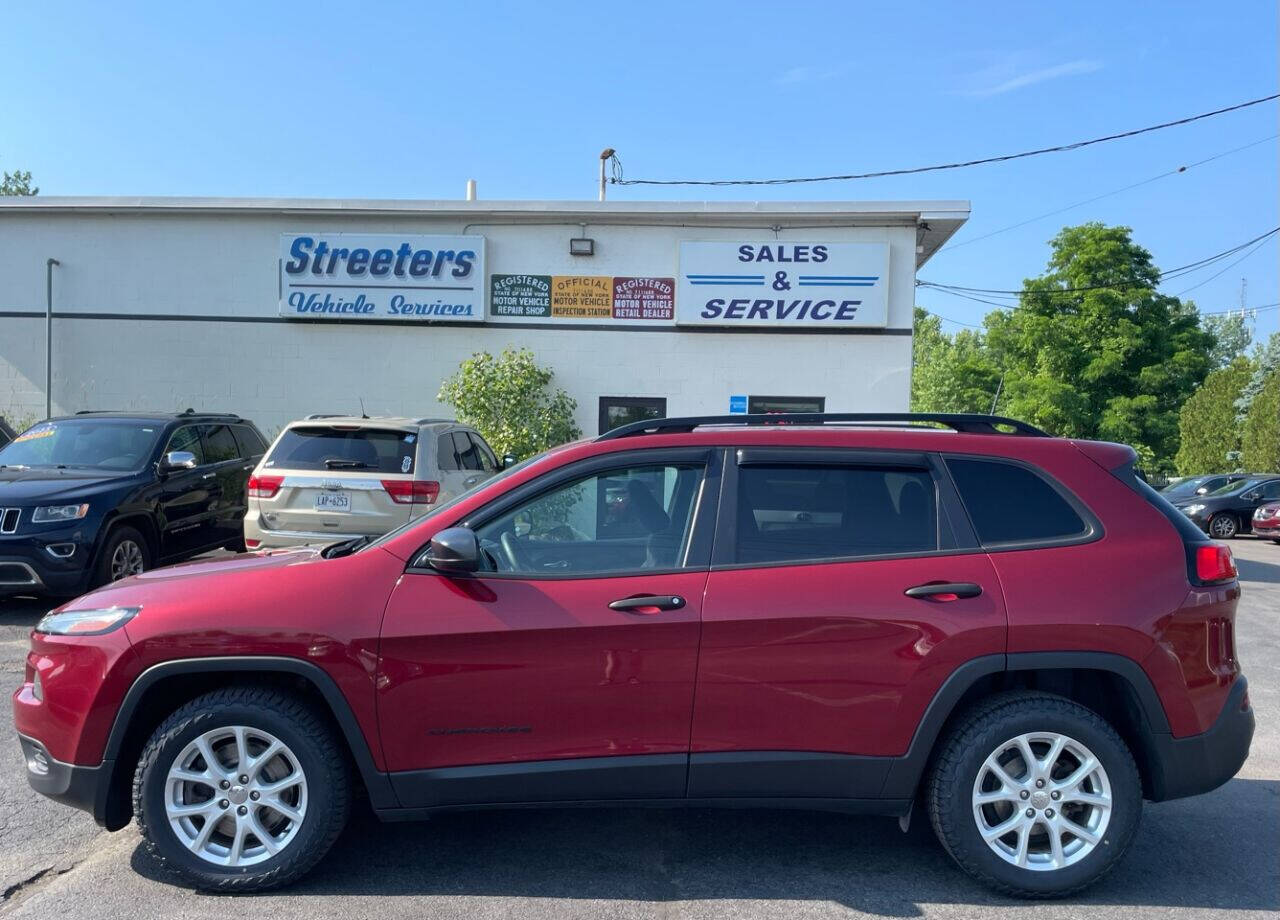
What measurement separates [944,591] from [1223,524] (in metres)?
19.7

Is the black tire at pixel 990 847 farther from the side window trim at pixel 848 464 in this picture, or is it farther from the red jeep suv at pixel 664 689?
the side window trim at pixel 848 464

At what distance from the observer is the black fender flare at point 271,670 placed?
341 cm

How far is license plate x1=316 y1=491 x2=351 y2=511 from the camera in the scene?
7.86 metres

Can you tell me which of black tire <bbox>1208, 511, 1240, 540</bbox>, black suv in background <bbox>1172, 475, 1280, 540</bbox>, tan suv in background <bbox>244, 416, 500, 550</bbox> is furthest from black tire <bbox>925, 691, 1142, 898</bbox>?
black tire <bbox>1208, 511, 1240, 540</bbox>

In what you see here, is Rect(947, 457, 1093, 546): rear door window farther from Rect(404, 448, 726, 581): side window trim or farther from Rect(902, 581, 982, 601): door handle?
Rect(404, 448, 726, 581): side window trim

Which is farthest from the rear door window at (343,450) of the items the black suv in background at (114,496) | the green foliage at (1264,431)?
the green foliage at (1264,431)

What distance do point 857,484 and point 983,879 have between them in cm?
157

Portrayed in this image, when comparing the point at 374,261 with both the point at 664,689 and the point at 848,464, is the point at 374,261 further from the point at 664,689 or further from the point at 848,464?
the point at 664,689

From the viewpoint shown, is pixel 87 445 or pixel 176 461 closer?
pixel 176 461

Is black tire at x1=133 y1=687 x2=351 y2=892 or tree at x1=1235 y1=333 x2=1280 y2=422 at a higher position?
tree at x1=1235 y1=333 x2=1280 y2=422

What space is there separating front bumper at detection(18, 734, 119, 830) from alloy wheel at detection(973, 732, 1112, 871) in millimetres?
3288

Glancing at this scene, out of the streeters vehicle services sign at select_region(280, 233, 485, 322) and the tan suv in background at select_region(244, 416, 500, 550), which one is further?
the streeters vehicle services sign at select_region(280, 233, 485, 322)

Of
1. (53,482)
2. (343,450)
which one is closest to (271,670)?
(343,450)

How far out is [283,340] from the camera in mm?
13734
